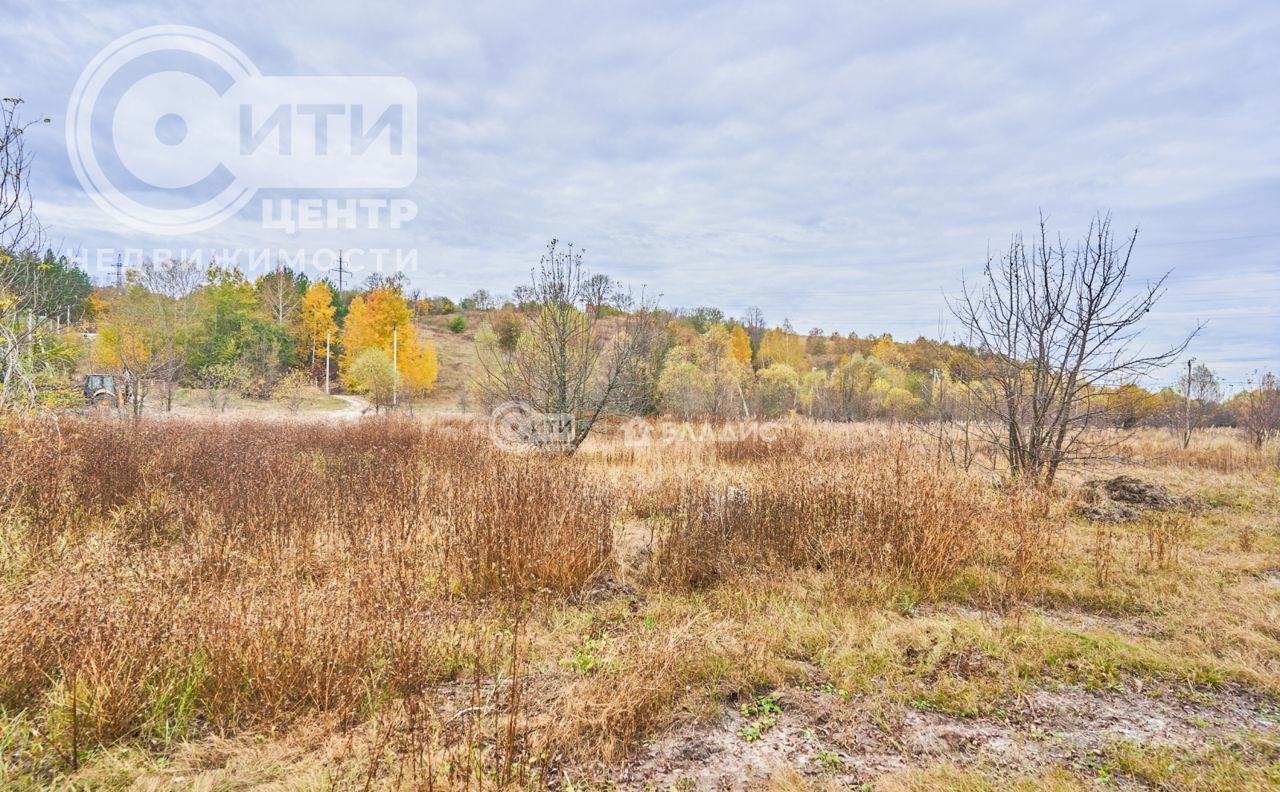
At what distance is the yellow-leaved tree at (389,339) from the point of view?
38250 mm

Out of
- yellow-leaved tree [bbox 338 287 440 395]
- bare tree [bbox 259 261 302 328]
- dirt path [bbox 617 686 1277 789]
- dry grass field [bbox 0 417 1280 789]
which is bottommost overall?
dirt path [bbox 617 686 1277 789]

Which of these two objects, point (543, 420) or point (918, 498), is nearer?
point (918, 498)

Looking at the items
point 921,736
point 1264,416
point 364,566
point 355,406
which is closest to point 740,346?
point 355,406

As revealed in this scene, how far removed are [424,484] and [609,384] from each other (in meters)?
4.61

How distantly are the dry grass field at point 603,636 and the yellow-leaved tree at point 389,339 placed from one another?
33.9 meters

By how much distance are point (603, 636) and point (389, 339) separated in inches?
1587

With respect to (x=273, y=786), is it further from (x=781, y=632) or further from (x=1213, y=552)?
(x=1213, y=552)

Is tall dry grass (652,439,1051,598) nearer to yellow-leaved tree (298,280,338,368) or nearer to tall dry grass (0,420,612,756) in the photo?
tall dry grass (0,420,612,756)

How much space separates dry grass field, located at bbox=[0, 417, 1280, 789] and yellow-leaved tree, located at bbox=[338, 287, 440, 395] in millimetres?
33926

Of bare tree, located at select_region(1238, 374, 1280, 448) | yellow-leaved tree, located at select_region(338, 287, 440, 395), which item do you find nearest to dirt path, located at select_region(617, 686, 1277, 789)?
bare tree, located at select_region(1238, 374, 1280, 448)

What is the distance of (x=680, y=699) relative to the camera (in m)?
2.95

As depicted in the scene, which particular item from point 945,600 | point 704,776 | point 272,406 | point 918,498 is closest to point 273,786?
point 704,776

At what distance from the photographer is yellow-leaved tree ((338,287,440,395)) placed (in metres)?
38.2

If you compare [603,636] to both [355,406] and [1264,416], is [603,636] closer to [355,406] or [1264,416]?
[1264,416]
